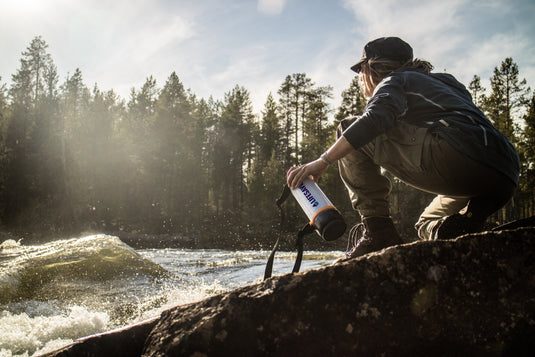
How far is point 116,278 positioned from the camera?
4.49 metres

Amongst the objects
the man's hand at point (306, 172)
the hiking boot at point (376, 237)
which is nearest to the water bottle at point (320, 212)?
the man's hand at point (306, 172)

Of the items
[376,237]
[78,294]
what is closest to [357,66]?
[376,237]

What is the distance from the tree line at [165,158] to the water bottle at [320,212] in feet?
87.9

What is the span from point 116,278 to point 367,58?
13.7 ft

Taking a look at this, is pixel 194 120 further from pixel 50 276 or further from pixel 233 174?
pixel 50 276

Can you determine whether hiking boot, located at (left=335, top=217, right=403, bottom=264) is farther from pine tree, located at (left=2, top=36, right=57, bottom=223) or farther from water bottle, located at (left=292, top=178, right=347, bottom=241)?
pine tree, located at (left=2, top=36, right=57, bottom=223)

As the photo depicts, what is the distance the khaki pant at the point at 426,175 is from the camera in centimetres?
210

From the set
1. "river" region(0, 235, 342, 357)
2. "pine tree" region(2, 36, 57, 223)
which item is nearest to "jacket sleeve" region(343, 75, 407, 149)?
"river" region(0, 235, 342, 357)

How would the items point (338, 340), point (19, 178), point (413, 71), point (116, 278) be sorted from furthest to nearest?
point (19, 178) → point (116, 278) → point (413, 71) → point (338, 340)

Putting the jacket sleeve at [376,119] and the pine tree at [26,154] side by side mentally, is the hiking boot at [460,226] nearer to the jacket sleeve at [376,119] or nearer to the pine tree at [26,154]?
the jacket sleeve at [376,119]

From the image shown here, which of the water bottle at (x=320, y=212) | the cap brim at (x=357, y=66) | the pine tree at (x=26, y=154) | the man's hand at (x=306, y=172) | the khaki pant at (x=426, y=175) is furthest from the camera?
the pine tree at (x=26, y=154)

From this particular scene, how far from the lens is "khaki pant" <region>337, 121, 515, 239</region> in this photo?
2.10 metres

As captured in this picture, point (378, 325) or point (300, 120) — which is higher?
point (300, 120)

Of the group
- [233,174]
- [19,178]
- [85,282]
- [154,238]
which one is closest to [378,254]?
[85,282]
